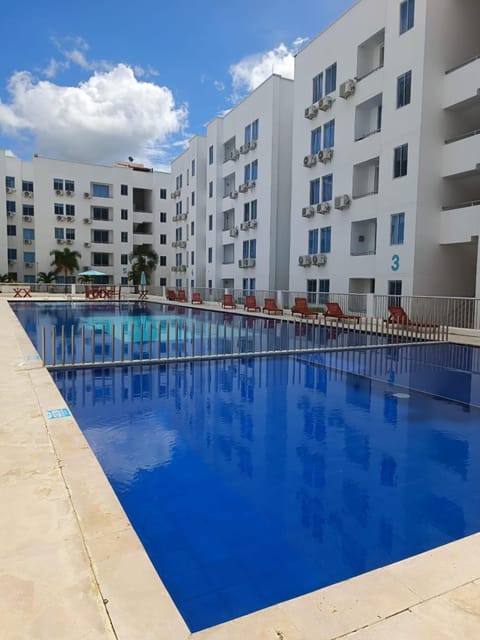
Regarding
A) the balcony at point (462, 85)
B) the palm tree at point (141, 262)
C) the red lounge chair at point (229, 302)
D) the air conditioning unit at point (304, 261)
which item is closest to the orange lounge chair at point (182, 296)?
the red lounge chair at point (229, 302)

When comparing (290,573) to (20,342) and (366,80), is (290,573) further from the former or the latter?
(366,80)

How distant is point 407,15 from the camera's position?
18922 mm

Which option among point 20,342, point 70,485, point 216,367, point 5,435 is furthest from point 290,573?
point 20,342

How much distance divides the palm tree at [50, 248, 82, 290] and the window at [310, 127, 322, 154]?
1087 inches

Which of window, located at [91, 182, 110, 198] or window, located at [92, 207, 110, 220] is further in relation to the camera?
window, located at [92, 207, 110, 220]

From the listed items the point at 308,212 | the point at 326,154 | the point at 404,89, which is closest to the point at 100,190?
the point at 308,212

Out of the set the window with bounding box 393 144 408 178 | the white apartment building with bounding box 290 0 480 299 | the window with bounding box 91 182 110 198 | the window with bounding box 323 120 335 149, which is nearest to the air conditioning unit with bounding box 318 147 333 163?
the white apartment building with bounding box 290 0 480 299

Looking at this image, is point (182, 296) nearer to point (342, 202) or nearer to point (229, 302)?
point (229, 302)

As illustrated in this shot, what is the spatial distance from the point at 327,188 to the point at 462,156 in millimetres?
7989

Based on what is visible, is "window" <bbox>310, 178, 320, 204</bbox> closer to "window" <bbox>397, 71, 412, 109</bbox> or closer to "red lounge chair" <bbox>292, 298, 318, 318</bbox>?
"window" <bbox>397, 71, 412, 109</bbox>

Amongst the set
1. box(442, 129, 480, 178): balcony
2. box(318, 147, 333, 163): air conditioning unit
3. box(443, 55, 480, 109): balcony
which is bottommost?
box(442, 129, 480, 178): balcony

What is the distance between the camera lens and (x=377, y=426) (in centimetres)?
655

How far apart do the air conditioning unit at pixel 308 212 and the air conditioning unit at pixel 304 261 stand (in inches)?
92.1

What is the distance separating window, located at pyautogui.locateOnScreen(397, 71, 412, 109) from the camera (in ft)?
61.8
